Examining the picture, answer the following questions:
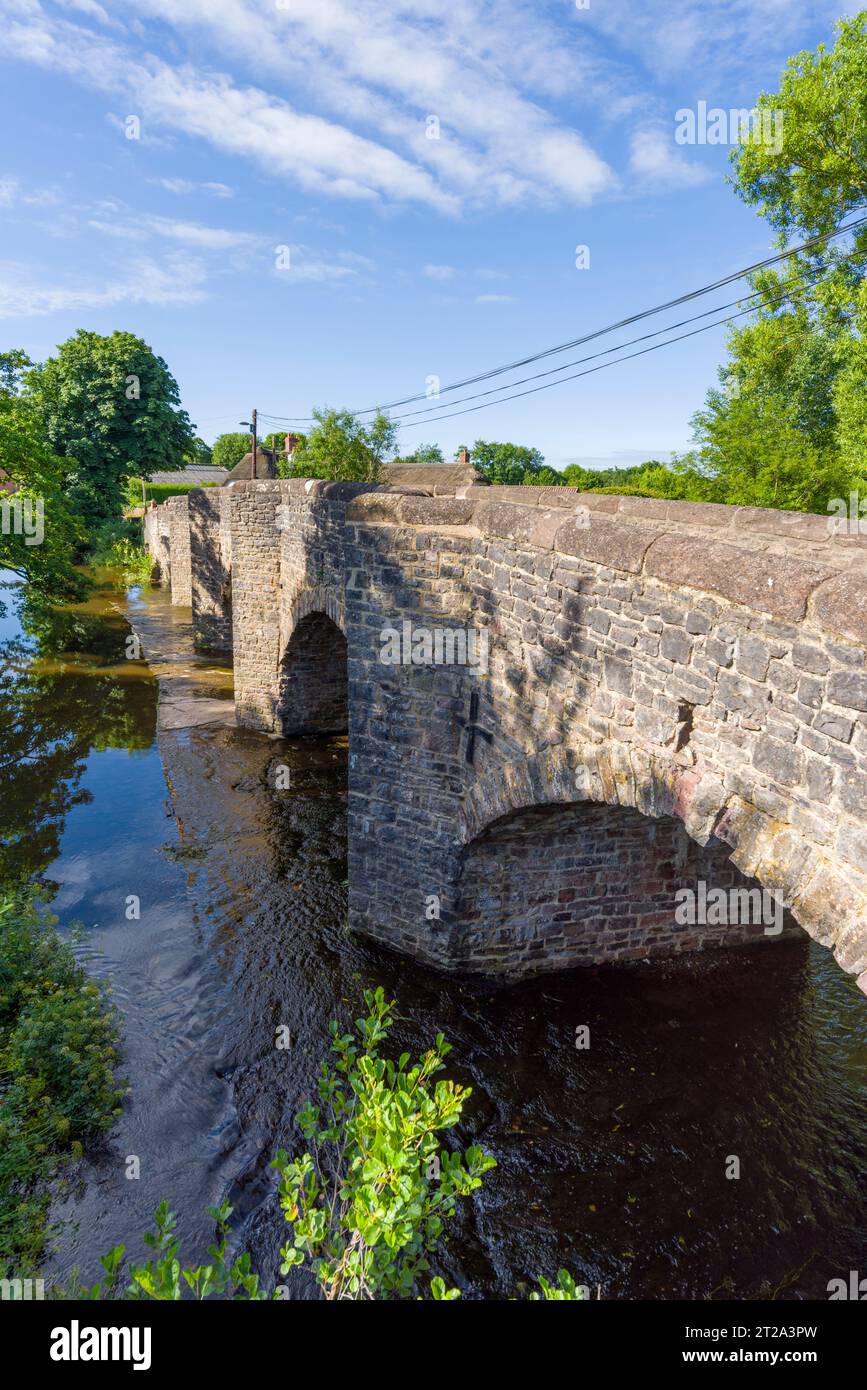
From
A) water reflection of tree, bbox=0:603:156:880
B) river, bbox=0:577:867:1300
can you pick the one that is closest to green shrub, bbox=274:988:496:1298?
river, bbox=0:577:867:1300

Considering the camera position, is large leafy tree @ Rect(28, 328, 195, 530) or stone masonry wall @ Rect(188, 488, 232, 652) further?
large leafy tree @ Rect(28, 328, 195, 530)

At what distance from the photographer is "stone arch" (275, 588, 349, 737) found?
13.8 m

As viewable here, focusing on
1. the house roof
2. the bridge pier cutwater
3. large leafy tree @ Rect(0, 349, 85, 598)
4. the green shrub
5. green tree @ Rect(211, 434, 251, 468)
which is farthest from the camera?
green tree @ Rect(211, 434, 251, 468)

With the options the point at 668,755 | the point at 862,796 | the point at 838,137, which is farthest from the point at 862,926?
the point at 838,137

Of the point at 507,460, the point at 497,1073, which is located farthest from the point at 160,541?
the point at 507,460

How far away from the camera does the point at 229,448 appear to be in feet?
274

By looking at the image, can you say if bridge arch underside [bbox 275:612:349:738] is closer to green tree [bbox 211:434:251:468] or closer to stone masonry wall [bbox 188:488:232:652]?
stone masonry wall [bbox 188:488:232:652]

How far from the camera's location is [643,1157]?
6094 mm

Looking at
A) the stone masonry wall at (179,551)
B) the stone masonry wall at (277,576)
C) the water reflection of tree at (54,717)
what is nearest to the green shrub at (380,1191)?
the stone masonry wall at (277,576)

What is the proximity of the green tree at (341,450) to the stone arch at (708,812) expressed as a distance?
1276 inches

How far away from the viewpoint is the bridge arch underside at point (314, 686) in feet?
46.8

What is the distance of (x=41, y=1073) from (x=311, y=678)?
9521mm

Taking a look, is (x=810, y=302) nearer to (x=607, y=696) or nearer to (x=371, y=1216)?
(x=607, y=696)

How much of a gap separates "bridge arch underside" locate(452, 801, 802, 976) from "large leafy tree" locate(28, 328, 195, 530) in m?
27.3
